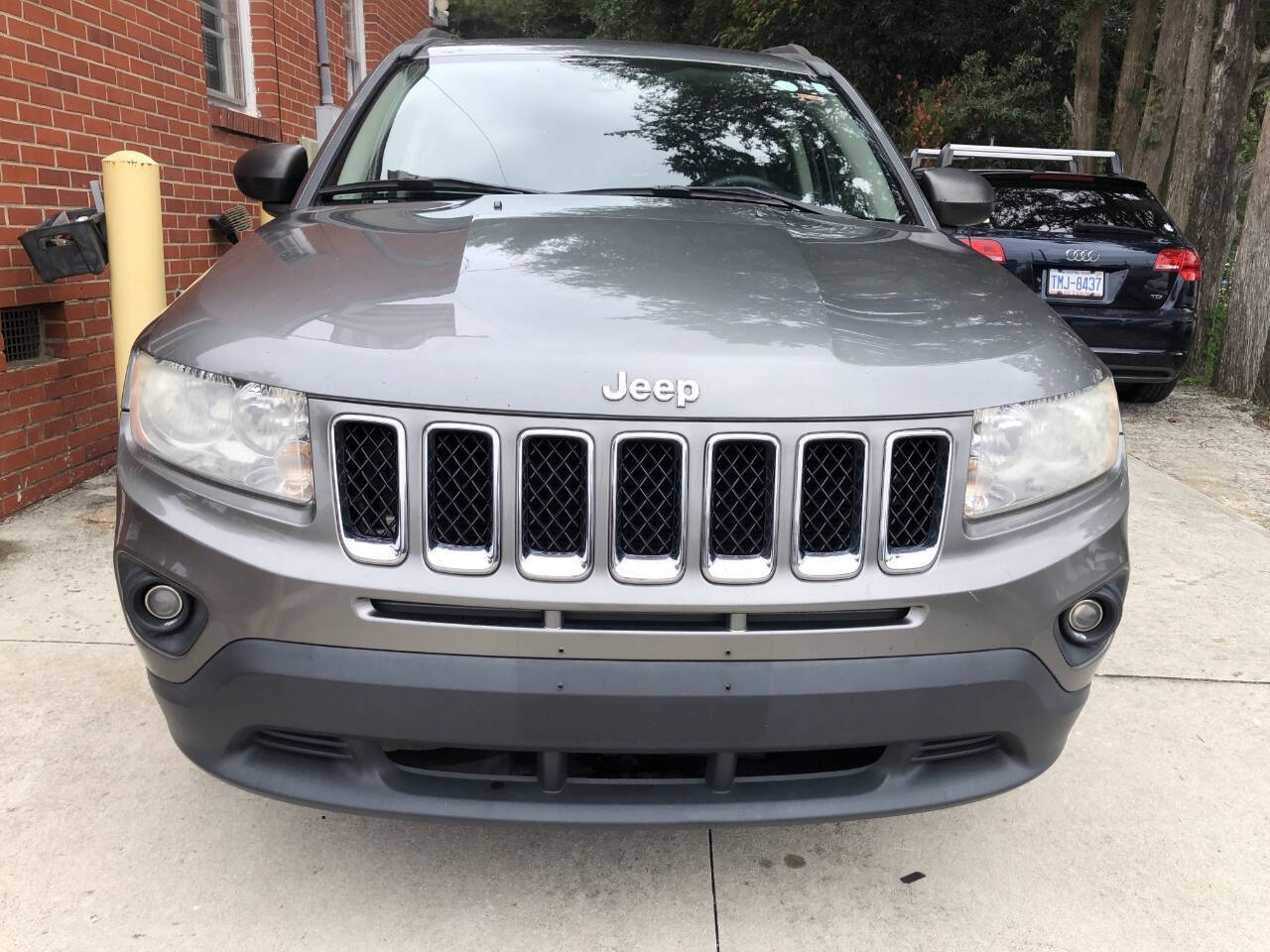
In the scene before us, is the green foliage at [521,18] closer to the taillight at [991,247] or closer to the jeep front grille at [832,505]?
the taillight at [991,247]

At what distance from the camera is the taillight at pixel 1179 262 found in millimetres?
6969

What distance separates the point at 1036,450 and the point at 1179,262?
19.5 ft

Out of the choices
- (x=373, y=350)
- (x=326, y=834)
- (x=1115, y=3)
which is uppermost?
(x=1115, y=3)

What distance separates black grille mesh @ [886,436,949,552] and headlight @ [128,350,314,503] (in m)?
0.99

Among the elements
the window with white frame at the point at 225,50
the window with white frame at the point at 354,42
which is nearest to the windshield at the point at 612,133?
the window with white frame at the point at 225,50

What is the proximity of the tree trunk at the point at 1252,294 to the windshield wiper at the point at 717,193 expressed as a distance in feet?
22.7

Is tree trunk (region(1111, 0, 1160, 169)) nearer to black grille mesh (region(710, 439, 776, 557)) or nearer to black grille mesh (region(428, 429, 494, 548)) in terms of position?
black grille mesh (region(710, 439, 776, 557))

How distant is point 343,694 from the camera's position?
174 centimetres

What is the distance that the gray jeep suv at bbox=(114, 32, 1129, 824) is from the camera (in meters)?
1.74

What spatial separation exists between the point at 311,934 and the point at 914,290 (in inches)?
68.9

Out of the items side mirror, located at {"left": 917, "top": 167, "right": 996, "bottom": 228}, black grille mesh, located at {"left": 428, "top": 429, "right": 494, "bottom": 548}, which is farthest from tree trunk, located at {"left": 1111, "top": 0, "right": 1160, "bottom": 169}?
black grille mesh, located at {"left": 428, "top": 429, "right": 494, "bottom": 548}

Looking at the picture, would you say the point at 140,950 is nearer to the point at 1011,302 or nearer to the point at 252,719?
the point at 252,719

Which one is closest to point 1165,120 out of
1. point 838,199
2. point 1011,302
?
point 838,199

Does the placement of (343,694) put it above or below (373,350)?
below
